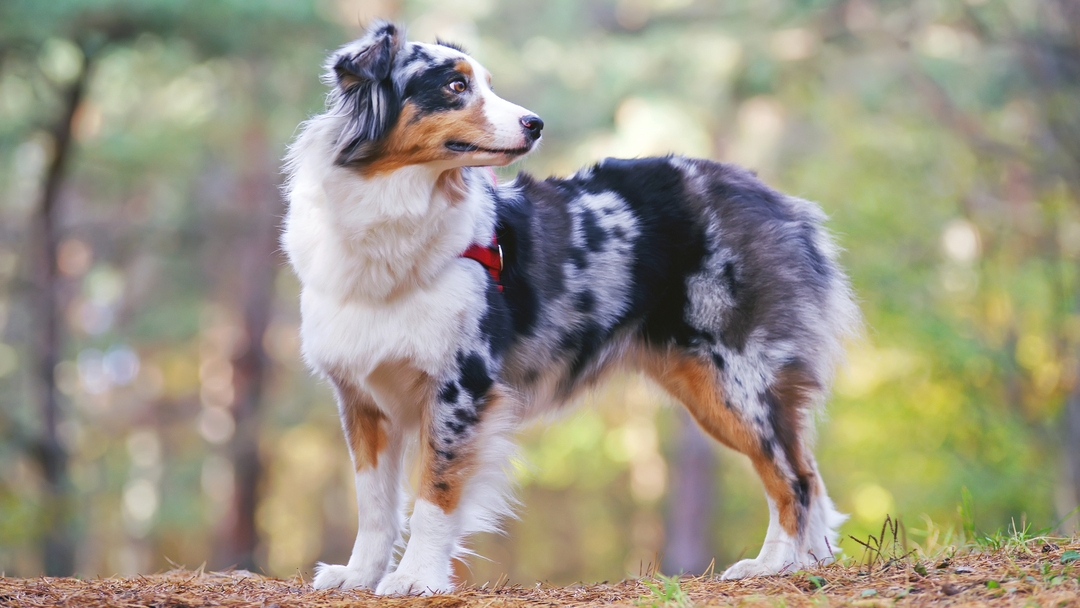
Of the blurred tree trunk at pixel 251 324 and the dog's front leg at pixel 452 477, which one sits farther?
the blurred tree trunk at pixel 251 324

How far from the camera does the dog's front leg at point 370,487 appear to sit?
4125mm

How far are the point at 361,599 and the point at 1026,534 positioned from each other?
8.80 feet

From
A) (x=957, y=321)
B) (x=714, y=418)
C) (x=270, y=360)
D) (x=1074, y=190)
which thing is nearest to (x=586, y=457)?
(x=270, y=360)

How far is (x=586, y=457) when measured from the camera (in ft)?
52.7

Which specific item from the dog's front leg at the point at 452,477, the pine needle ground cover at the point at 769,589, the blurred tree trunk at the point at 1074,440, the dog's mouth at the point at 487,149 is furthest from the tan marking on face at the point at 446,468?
the blurred tree trunk at the point at 1074,440

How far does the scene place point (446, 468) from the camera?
13.0 ft

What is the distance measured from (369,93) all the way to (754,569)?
254 cm

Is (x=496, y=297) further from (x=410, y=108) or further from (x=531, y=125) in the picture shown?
(x=410, y=108)

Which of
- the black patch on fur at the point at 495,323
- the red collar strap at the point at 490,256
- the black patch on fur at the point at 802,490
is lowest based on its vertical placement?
the black patch on fur at the point at 802,490

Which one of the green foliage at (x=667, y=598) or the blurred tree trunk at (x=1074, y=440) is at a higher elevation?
the green foliage at (x=667, y=598)

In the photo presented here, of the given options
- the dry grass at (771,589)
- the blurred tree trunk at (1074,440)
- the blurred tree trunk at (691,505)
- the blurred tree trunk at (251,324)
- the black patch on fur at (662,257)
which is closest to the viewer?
the dry grass at (771,589)

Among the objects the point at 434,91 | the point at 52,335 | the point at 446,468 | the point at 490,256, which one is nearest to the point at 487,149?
the point at 434,91

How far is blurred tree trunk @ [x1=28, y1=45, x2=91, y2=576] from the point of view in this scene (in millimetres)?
10414

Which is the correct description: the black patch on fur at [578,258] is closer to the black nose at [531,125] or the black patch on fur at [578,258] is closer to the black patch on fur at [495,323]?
the black patch on fur at [495,323]
